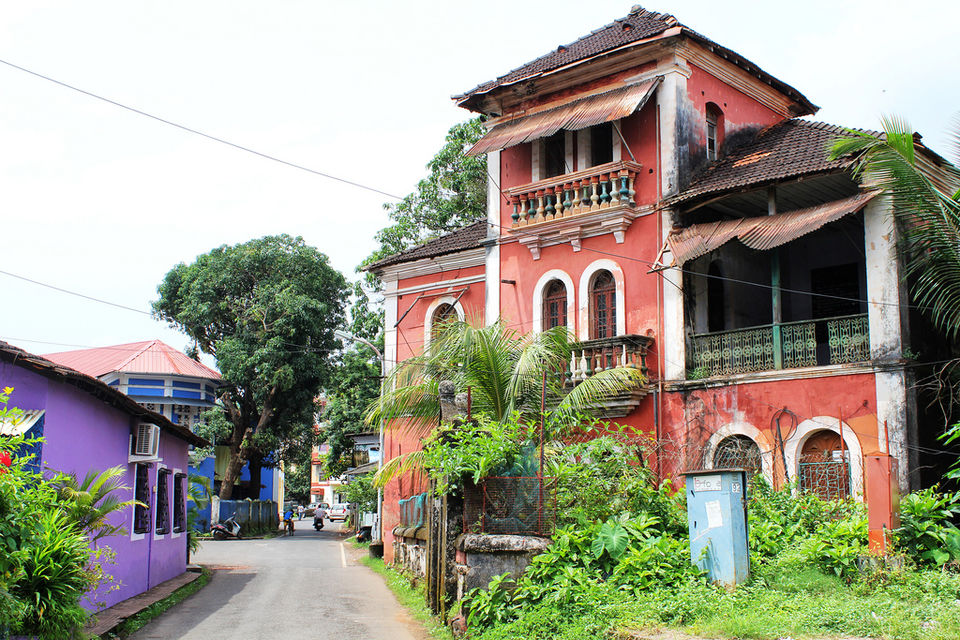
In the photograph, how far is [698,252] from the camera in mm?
15438

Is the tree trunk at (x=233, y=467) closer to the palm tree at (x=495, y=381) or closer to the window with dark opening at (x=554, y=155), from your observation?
the palm tree at (x=495, y=381)

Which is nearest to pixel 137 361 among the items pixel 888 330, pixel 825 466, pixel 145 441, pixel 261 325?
pixel 261 325

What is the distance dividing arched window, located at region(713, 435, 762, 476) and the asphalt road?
5.92m

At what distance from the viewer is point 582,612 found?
1007cm

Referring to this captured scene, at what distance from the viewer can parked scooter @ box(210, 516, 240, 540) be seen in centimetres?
3662

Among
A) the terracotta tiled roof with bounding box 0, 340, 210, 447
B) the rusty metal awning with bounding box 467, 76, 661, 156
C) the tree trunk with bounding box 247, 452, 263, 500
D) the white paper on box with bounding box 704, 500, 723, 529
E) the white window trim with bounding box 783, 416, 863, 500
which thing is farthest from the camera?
the tree trunk with bounding box 247, 452, 263, 500

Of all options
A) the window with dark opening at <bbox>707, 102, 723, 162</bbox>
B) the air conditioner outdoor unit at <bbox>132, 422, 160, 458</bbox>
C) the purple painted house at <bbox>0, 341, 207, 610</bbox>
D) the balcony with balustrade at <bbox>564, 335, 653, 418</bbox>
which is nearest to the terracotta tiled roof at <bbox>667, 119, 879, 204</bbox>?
the window with dark opening at <bbox>707, 102, 723, 162</bbox>

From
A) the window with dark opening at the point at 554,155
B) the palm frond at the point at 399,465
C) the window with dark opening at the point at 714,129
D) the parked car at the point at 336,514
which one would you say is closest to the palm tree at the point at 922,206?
the window with dark opening at the point at 714,129

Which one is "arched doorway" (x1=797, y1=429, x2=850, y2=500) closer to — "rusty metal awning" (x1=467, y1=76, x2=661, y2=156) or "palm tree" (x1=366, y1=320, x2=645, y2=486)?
"palm tree" (x1=366, y1=320, x2=645, y2=486)

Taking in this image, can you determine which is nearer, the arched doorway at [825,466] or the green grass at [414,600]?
the green grass at [414,600]

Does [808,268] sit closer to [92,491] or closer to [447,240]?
[447,240]

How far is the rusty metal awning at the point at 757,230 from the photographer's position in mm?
14133

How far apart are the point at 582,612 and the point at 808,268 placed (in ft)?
35.8

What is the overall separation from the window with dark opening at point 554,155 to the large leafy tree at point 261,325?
1995 centimetres
